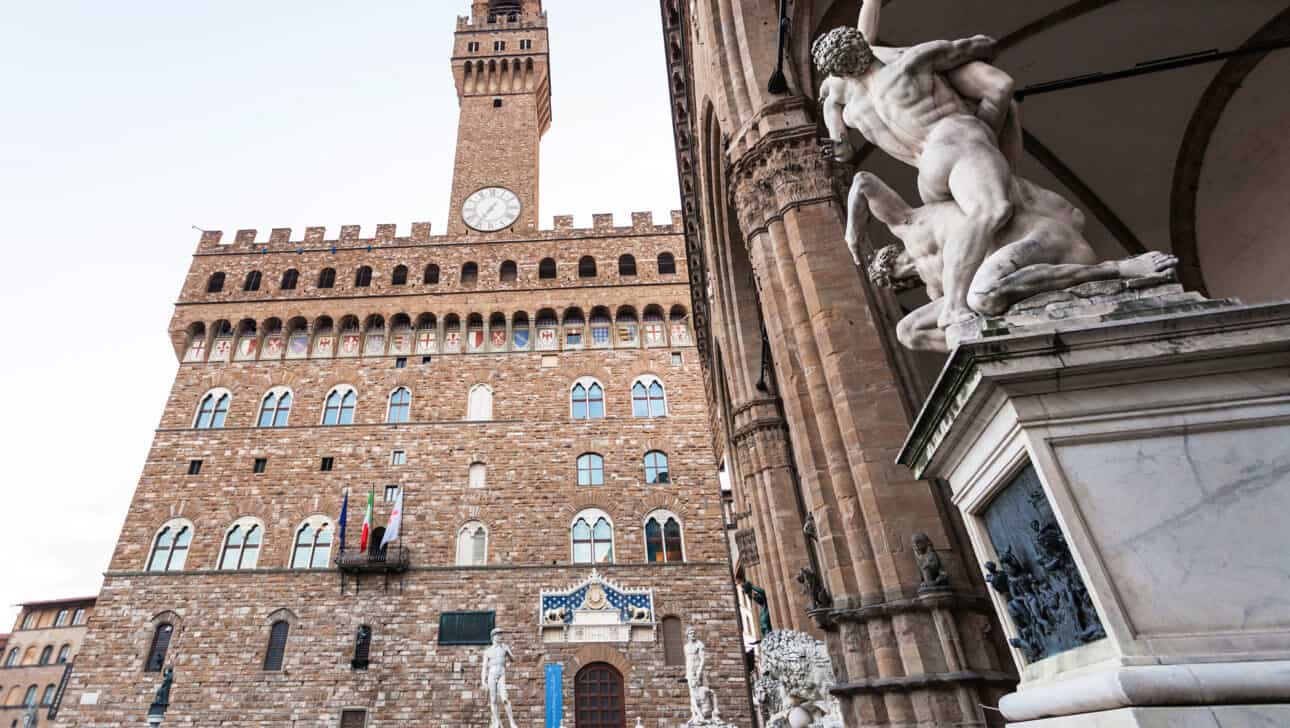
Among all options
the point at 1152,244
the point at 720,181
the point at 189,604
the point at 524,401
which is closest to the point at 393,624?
the point at 189,604

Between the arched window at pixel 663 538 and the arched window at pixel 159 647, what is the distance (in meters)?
13.5

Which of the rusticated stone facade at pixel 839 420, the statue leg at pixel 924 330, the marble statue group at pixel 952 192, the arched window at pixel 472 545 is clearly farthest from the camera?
the arched window at pixel 472 545

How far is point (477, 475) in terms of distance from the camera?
20.8m

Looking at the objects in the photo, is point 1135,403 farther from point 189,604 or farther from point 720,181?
point 189,604

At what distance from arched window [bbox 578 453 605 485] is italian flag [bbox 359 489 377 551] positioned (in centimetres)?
619

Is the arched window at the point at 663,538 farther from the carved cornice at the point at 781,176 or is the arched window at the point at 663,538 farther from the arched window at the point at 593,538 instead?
the carved cornice at the point at 781,176

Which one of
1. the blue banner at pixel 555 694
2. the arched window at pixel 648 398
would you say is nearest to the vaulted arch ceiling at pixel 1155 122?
the arched window at pixel 648 398

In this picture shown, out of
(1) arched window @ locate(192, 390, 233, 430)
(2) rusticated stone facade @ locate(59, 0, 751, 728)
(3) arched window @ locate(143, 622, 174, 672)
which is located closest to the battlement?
(2) rusticated stone facade @ locate(59, 0, 751, 728)

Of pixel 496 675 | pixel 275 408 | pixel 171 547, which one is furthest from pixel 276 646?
pixel 275 408

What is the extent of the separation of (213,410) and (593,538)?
13.4m

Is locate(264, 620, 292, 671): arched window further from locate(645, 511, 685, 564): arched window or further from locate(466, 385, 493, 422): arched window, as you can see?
locate(645, 511, 685, 564): arched window

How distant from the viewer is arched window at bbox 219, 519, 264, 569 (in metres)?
19.4

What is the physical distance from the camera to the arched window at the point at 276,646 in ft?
58.9

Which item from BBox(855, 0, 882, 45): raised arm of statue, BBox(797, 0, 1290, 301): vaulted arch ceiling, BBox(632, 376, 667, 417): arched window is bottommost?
BBox(855, 0, 882, 45): raised arm of statue
